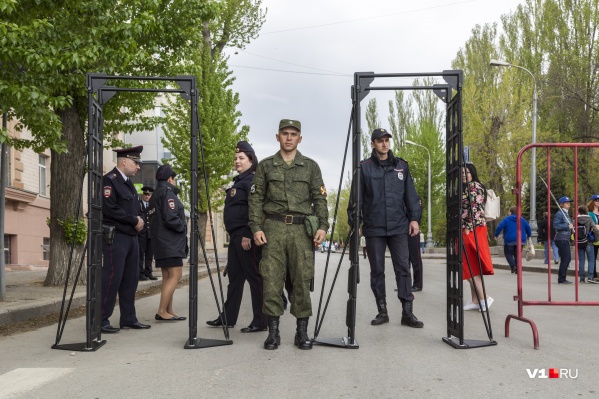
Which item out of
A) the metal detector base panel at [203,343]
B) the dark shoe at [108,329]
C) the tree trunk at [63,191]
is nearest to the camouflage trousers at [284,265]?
the metal detector base panel at [203,343]

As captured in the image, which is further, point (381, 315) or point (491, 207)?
point (491, 207)

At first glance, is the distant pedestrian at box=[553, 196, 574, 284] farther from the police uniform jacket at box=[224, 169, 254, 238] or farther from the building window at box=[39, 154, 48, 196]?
the building window at box=[39, 154, 48, 196]

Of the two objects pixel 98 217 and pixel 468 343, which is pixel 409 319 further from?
pixel 98 217

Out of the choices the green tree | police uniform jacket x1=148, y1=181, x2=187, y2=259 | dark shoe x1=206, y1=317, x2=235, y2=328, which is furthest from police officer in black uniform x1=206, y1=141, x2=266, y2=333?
the green tree

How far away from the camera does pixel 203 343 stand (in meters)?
6.16

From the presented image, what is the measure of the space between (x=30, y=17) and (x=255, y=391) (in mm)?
7755

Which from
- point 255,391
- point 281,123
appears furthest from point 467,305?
point 255,391

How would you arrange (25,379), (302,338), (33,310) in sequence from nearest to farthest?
(25,379)
(302,338)
(33,310)

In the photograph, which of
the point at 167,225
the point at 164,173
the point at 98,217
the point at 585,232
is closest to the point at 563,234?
the point at 585,232

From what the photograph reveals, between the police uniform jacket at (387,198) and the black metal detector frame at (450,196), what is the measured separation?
912mm

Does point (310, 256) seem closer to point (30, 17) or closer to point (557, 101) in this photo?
point (30, 17)

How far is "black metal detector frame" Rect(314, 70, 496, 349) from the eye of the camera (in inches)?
234

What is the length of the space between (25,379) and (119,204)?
2.66m

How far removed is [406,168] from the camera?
7.45 m
